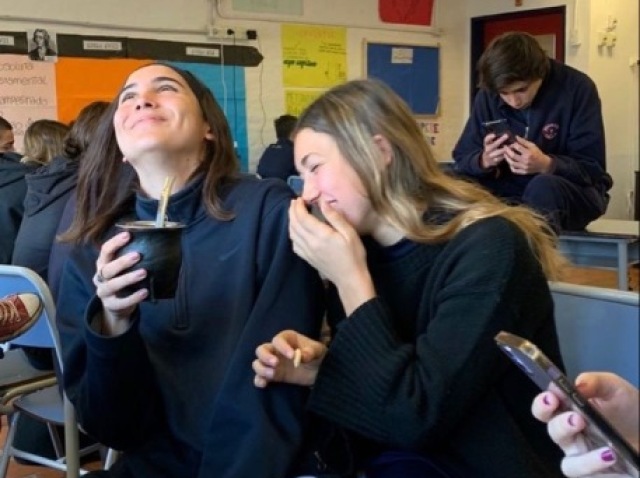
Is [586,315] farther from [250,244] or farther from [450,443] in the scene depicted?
[250,244]

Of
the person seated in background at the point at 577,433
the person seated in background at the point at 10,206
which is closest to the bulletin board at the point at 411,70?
the person seated in background at the point at 10,206

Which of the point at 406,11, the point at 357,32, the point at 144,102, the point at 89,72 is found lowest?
the point at 144,102

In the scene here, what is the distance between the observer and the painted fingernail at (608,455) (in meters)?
0.71

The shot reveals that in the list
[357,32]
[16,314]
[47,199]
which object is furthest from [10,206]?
[357,32]

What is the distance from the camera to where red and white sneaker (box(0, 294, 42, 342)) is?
1.49 meters

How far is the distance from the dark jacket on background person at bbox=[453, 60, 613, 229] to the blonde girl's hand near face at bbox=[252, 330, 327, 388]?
1547 mm

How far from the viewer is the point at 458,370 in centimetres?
106

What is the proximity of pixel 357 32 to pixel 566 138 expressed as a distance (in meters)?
4.74

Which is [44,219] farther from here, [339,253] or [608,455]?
[608,455]

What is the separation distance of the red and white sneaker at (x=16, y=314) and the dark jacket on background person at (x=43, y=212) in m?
0.80

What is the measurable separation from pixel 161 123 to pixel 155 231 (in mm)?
326

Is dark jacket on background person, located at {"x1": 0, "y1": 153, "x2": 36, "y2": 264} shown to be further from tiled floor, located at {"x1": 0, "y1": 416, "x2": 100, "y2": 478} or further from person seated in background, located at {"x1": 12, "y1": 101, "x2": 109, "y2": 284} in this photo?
tiled floor, located at {"x1": 0, "y1": 416, "x2": 100, "y2": 478}

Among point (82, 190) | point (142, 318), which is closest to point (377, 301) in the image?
point (142, 318)

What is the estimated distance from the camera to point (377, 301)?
1.14 m
